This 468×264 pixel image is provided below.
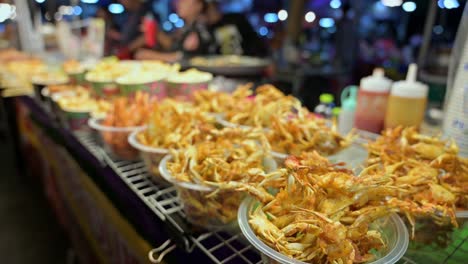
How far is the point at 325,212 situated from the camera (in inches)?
26.3

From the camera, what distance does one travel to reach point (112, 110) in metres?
1.48

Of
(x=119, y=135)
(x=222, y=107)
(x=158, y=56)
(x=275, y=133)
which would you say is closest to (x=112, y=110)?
(x=119, y=135)

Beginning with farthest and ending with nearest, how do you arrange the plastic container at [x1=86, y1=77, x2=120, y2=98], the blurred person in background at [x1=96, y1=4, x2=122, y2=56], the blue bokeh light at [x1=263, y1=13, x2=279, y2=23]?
the blue bokeh light at [x1=263, y1=13, x2=279, y2=23] → the blurred person in background at [x1=96, y1=4, x2=122, y2=56] → the plastic container at [x1=86, y1=77, x2=120, y2=98]

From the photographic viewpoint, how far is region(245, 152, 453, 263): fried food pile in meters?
0.60

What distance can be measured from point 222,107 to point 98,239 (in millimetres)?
910

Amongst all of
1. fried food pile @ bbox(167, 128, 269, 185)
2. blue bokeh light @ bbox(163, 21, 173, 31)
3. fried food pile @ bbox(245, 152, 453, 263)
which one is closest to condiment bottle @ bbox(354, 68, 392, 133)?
fried food pile @ bbox(167, 128, 269, 185)

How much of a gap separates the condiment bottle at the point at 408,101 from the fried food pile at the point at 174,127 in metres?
0.70

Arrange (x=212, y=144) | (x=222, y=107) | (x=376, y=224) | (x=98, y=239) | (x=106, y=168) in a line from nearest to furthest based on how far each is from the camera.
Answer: (x=376, y=224) → (x=212, y=144) → (x=106, y=168) → (x=222, y=107) → (x=98, y=239)

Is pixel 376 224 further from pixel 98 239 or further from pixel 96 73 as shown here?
pixel 96 73

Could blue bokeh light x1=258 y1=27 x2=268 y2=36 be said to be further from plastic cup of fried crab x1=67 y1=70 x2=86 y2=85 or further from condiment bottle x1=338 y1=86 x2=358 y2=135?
condiment bottle x1=338 y1=86 x2=358 y2=135

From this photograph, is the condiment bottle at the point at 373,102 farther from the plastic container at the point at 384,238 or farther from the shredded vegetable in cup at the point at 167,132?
the plastic container at the point at 384,238

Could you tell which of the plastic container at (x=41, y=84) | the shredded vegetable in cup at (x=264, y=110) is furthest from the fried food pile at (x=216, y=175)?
the plastic container at (x=41, y=84)

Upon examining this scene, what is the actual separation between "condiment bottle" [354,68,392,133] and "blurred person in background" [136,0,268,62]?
3.28 metres

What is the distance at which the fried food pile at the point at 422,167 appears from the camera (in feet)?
2.48
